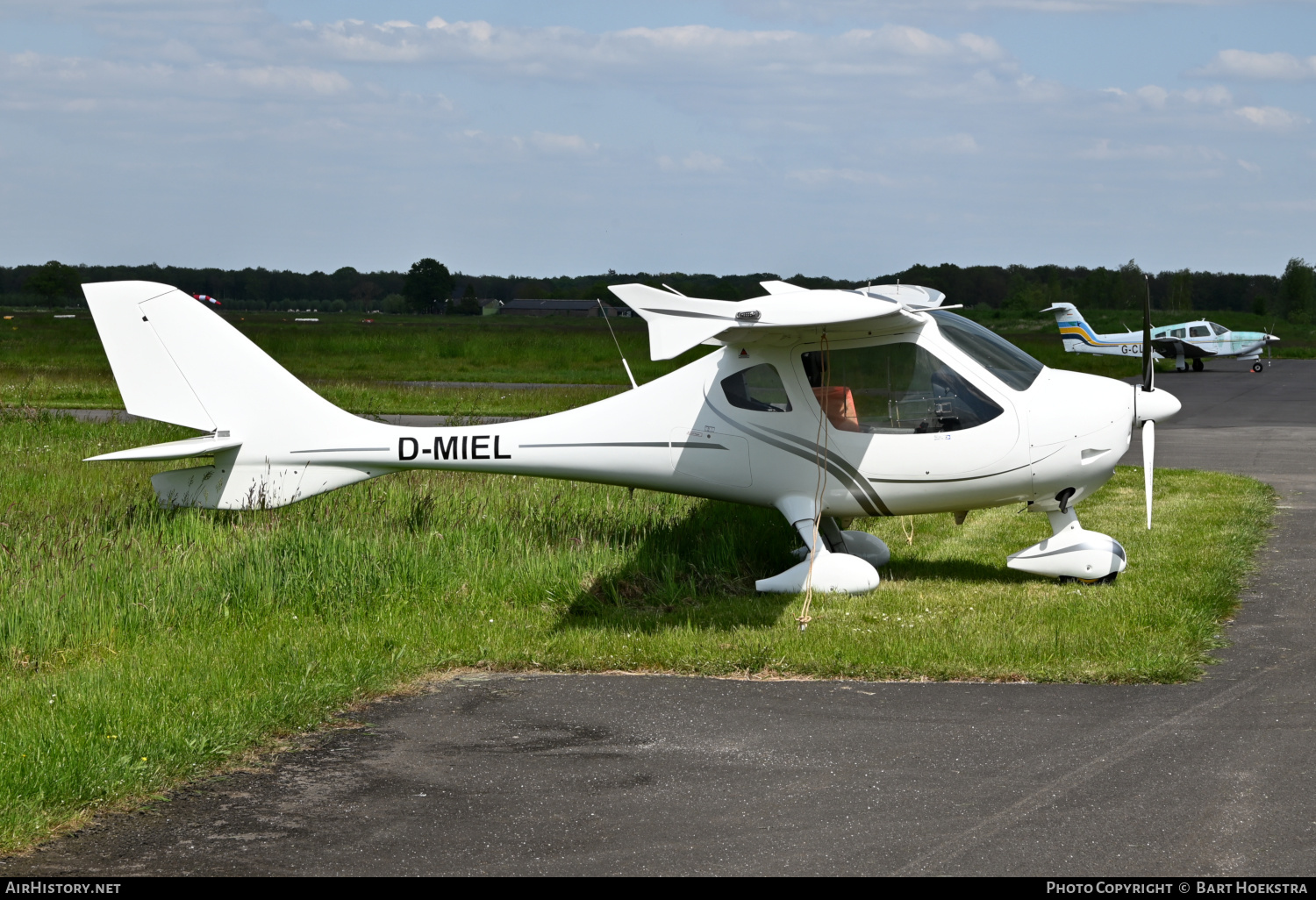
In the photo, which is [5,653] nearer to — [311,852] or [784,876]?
[311,852]

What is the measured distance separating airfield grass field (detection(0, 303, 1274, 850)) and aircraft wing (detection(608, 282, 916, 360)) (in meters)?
1.93

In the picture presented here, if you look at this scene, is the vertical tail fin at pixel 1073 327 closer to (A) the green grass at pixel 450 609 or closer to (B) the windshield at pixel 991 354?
(A) the green grass at pixel 450 609

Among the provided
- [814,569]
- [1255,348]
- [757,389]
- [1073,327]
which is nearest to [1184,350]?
[1255,348]

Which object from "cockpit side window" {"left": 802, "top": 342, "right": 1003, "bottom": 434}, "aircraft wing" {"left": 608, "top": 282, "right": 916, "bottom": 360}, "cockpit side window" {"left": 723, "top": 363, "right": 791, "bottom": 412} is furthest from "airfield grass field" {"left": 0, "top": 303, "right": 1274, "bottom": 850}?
"aircraft wing" {"left": 608, "top": 282, "right": 916, "bottom": 360}

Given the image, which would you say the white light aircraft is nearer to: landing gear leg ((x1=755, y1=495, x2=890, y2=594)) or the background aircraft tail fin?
landing gear leg ((x1=755, y1=495, x2=890, y2=594))

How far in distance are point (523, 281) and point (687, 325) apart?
6796 inches

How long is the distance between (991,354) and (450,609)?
4.35 metres

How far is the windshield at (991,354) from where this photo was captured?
29.0ft

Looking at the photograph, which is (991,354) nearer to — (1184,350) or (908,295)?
(908,295)

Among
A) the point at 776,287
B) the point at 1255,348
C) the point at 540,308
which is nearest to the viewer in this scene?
the point at 776,287

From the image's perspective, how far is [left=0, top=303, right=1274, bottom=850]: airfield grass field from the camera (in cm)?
622

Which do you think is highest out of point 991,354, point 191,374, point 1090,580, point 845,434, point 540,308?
point 540,308

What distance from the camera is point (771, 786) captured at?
5.38 metres

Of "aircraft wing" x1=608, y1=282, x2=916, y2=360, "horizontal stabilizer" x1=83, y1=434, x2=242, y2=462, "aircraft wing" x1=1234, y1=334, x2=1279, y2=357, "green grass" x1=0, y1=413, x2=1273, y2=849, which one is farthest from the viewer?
"aircraft wing" x1=1234, y1=334, x2=1279, y2=357
